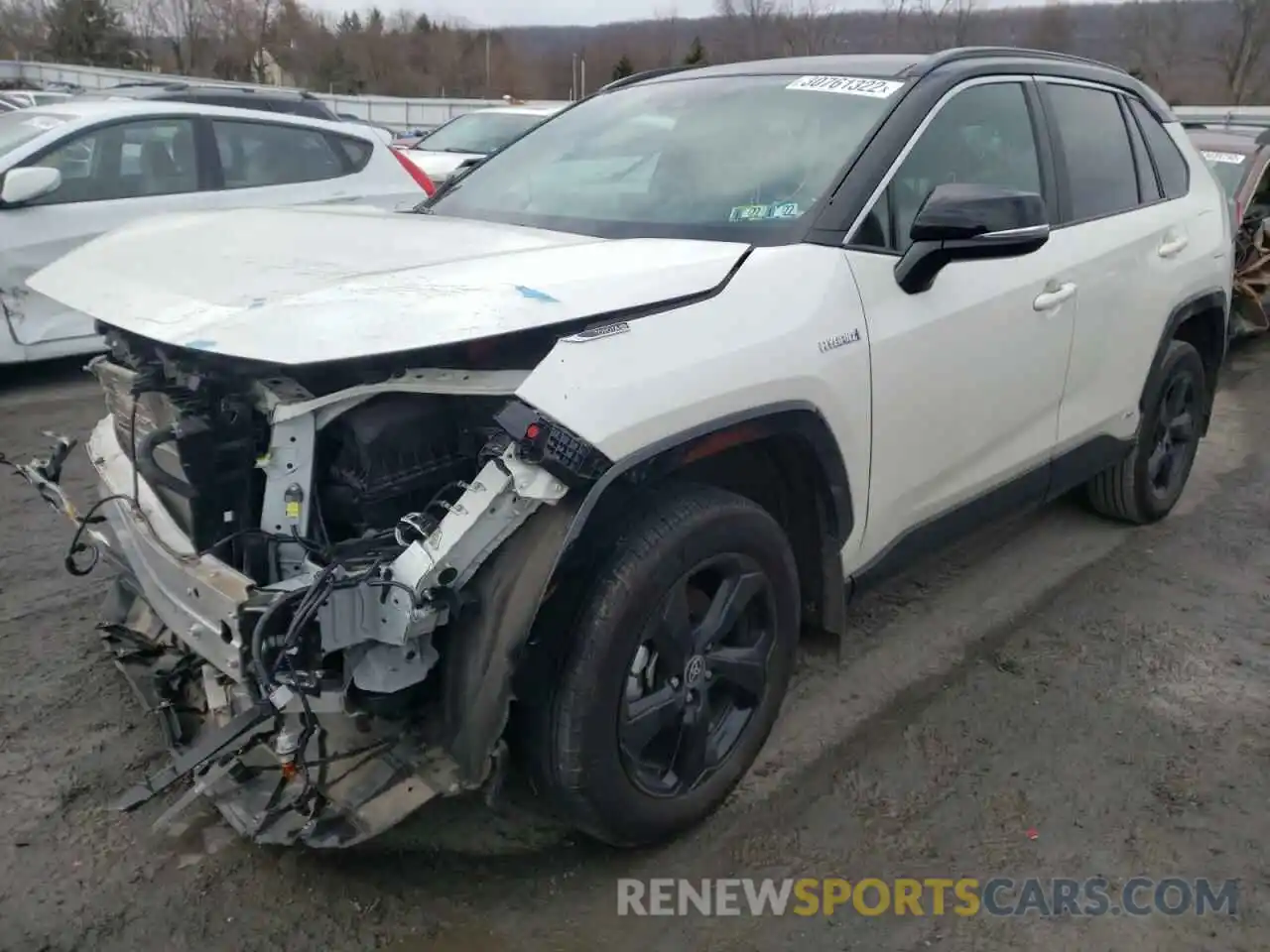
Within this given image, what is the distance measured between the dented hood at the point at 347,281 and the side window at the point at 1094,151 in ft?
5.70

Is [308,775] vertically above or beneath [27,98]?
beneath

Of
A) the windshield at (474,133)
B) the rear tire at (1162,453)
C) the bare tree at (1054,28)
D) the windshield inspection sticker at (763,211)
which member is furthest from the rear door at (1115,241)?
the bare tree at (1054,28)

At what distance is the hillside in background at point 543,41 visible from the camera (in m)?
41.4

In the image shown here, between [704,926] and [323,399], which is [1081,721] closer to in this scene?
[704,926]

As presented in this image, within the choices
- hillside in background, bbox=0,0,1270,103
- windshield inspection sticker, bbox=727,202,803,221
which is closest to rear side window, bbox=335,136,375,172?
windshield inspection sticker, bbox=727,202,803,221

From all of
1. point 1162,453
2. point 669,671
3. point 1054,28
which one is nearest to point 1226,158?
point 1162,453

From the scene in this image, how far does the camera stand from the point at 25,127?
20.9 feet

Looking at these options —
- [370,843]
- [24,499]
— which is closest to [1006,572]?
[370,843]

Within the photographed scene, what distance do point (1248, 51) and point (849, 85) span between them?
49.7 m

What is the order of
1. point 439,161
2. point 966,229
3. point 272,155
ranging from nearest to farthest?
point 966,229 < point 272,155 < point 439,161

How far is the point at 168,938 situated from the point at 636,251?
6.25ft

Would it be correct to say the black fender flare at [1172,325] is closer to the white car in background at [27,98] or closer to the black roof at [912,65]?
the black roof at [912,65]

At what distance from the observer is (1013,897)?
260 centimetres
